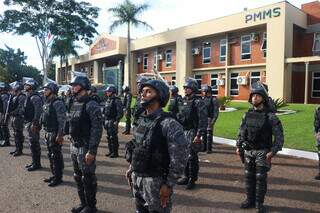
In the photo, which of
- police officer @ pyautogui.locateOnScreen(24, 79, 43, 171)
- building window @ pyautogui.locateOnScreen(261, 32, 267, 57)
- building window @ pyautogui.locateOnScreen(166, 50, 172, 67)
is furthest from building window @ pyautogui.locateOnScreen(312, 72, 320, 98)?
police officer @ pyautogui.locateOnScreen(24, 79, 43, 171)

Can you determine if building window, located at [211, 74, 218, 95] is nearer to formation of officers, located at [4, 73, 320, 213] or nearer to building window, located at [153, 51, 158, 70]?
building window, located at [153, 51, 158, 70]

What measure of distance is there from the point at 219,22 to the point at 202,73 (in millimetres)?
5055

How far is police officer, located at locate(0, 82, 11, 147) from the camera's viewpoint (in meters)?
12.5

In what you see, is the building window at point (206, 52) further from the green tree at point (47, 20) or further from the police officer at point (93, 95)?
the police officer at point (93, 95)

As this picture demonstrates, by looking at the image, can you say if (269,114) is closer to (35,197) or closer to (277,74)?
(35,197)

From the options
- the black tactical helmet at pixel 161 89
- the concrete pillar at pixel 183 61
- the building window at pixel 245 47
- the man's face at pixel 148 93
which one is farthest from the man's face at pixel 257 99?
the concrete pillar at pixel 183 61

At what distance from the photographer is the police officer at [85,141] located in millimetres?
5664

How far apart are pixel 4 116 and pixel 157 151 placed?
10255 millimetres

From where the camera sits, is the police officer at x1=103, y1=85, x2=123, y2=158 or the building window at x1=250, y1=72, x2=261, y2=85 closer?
the police officer at x1=103, y1=85, x2=123, y2=158

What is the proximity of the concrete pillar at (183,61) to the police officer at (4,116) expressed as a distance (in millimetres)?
21244

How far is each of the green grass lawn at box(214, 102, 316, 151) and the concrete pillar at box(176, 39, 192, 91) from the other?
1273 cm

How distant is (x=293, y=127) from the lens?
15.2 metres

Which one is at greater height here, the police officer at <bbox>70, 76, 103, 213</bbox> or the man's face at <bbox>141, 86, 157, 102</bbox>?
the man's face at <bbox>141, 86, 157, 102</bbox>

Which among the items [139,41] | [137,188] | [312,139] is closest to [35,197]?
[137,188]
